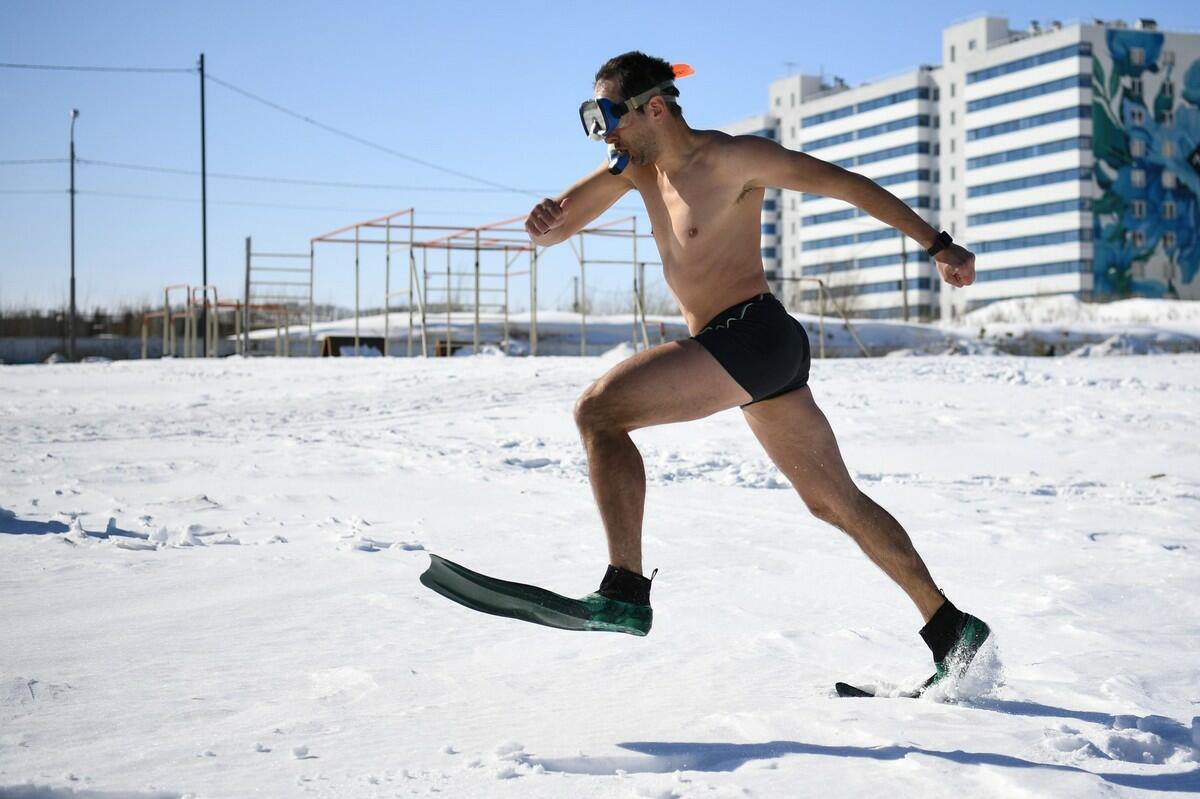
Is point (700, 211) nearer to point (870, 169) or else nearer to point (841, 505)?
point (841, 505)

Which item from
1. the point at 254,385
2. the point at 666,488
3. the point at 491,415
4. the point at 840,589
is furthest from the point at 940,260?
the point at 254,385

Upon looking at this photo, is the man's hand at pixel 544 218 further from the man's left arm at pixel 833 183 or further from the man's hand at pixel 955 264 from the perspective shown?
the man's hand at pixel 955 264

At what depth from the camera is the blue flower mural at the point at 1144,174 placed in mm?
91000

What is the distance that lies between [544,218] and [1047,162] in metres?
96.7

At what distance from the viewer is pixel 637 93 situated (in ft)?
12.0

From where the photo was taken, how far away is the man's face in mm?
3680

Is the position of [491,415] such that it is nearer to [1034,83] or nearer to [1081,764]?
[1081,764]

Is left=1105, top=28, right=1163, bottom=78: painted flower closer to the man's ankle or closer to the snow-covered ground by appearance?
the snow-covered ground

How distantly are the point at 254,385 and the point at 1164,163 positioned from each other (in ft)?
298

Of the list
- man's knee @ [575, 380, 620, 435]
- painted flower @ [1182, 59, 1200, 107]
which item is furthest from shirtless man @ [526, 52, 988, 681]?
painted flower @ [1182, 59, 1200, 107]

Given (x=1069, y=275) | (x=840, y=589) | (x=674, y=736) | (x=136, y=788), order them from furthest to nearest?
(x=1069, y=275) < (x=840, y=589) < (x=674, y=736) < (x=136, y=788)

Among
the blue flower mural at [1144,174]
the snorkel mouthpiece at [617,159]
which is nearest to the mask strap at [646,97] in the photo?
the snorkel mouthpiece at [617,159]

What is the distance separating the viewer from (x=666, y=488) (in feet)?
27.2

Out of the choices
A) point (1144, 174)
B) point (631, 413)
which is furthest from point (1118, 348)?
point (1144, 174)
